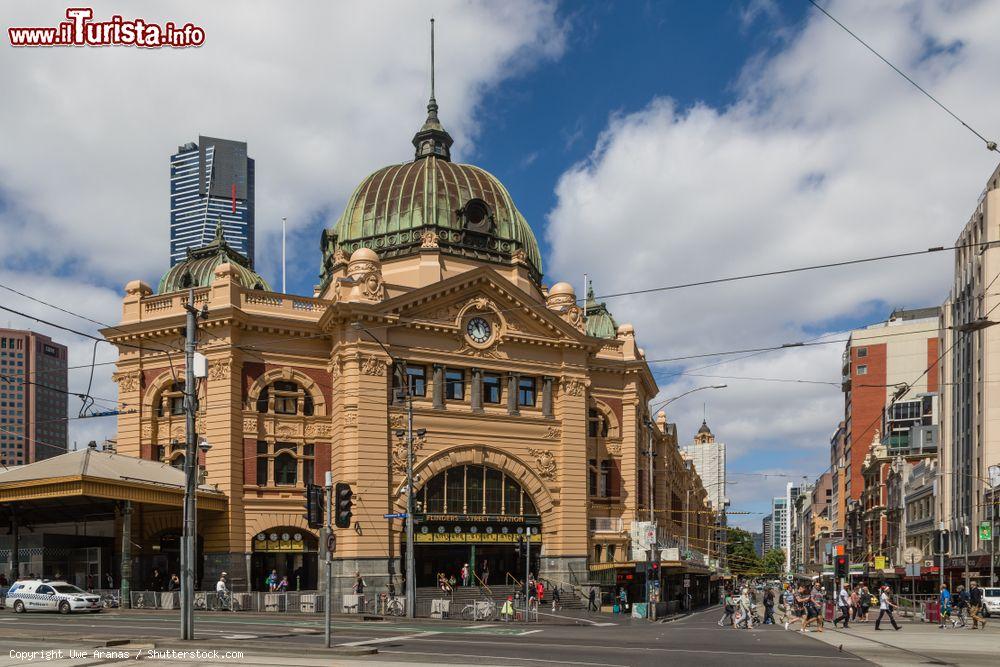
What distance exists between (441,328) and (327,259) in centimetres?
1363

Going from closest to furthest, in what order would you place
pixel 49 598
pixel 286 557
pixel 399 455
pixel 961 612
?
1. pixel 49 598
2. pixel 961 612
3. pixel 399 455
4. pixel 286 557

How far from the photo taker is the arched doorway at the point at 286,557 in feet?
183

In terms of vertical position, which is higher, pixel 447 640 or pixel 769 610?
pixel 447 640

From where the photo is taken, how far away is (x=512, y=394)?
61438 millimetres

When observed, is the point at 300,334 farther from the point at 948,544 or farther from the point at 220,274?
the point at 948,544

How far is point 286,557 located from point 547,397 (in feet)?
57.6

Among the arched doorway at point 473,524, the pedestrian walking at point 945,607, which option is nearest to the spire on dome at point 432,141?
the arched doorway at point 473,524

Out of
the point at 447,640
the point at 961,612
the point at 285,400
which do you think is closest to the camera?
the point at 447,640

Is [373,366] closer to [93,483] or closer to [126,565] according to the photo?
[93,483]

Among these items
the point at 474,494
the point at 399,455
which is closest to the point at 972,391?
the point at 474,494

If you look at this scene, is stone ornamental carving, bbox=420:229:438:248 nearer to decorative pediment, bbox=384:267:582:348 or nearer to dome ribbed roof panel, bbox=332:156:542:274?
dome ribbed roof panel, bbox=332:156:542:274

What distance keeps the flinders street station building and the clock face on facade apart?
0.12 metres

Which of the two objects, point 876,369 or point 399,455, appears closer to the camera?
point 399,455

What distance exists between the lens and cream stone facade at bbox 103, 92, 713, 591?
55375mm
